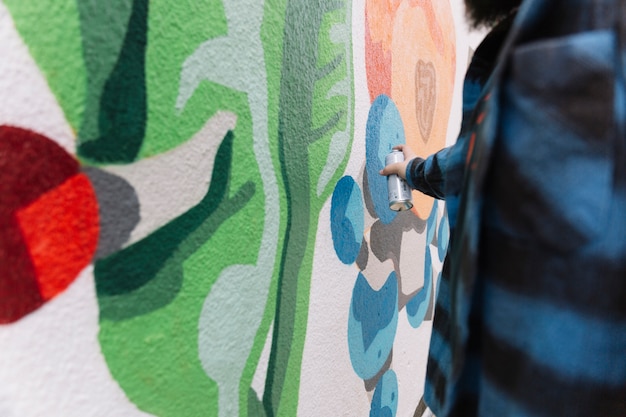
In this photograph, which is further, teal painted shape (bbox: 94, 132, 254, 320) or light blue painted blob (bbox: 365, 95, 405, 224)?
light blue painted blob (bbox: 365, 95, 405, 224)

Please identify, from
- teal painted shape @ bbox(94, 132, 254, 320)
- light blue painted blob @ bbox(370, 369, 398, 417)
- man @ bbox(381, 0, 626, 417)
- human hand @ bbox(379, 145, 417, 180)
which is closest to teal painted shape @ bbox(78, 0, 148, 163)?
teal painted shape @ bbox(94, 132, 254, 320)

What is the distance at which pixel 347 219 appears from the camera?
3.26 ft

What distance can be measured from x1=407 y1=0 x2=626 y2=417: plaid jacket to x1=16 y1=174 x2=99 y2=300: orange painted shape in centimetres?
48

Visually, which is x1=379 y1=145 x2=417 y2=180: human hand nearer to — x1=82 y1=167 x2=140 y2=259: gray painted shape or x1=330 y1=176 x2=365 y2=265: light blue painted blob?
x1=330 y1=176 x2=365 y2=265: light blue painted blob

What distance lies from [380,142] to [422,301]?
74 centimetres

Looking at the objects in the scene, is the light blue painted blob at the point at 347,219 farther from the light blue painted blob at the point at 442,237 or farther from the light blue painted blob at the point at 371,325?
the light blue painted blob at the point at 442,237

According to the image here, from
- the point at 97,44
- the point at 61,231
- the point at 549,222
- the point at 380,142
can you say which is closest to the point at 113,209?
the point at 61,231

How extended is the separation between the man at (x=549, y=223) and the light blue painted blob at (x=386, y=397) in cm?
74

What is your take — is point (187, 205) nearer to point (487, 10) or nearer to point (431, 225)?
point (487, 10)

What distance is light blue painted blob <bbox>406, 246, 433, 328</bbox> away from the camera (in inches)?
56.4

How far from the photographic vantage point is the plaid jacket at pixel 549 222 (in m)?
0.39

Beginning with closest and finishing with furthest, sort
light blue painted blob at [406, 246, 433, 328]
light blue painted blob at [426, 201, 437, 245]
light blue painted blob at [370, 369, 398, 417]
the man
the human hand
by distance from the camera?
the man < the human hand < light blue painted blob at [370, 369, 398, 417] < light blue painted blob at [406, 246, 433, 328] < light blue painted blob at [426, 201, 437, 245]

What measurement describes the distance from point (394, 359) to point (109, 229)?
110 cm

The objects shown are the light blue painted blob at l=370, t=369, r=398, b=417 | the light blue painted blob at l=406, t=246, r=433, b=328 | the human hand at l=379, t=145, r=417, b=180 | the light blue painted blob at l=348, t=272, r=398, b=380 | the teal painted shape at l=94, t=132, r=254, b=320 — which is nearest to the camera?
the teal painted shape at l=94, t=132, r=254, b=320
